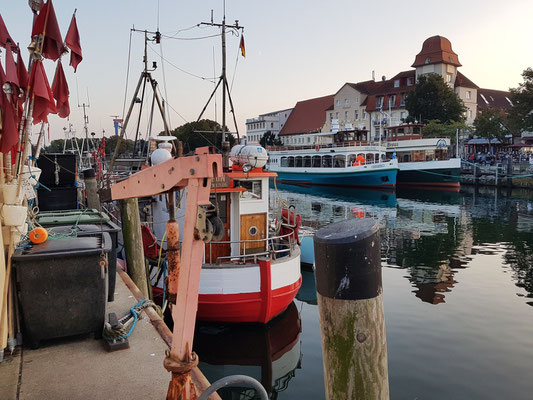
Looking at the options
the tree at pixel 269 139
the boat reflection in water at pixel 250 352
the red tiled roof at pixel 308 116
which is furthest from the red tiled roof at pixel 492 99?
the boat reflection in water at pixel 250 352

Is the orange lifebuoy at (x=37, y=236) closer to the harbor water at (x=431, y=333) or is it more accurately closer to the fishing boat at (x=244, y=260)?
the fishing boat at (x=244, y=260)

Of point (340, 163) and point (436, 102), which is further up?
point (436, 102)

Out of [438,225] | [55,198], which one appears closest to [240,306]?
[55,198]

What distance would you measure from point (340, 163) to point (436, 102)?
25392 mm

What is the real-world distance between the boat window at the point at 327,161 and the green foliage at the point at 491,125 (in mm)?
21744

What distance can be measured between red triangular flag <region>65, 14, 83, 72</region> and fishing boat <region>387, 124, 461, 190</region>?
41.9m

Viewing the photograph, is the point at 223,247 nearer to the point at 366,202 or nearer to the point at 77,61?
the point at 77,61

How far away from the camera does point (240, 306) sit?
30.5 feet

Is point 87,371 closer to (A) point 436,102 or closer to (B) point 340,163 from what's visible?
(B) point 340,163

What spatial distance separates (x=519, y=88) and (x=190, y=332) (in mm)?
54045

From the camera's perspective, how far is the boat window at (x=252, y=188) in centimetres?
1060

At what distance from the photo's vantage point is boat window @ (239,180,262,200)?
10.6 metres

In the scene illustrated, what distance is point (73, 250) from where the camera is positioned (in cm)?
509

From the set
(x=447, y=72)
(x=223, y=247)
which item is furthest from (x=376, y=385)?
(x=447, y=72)
